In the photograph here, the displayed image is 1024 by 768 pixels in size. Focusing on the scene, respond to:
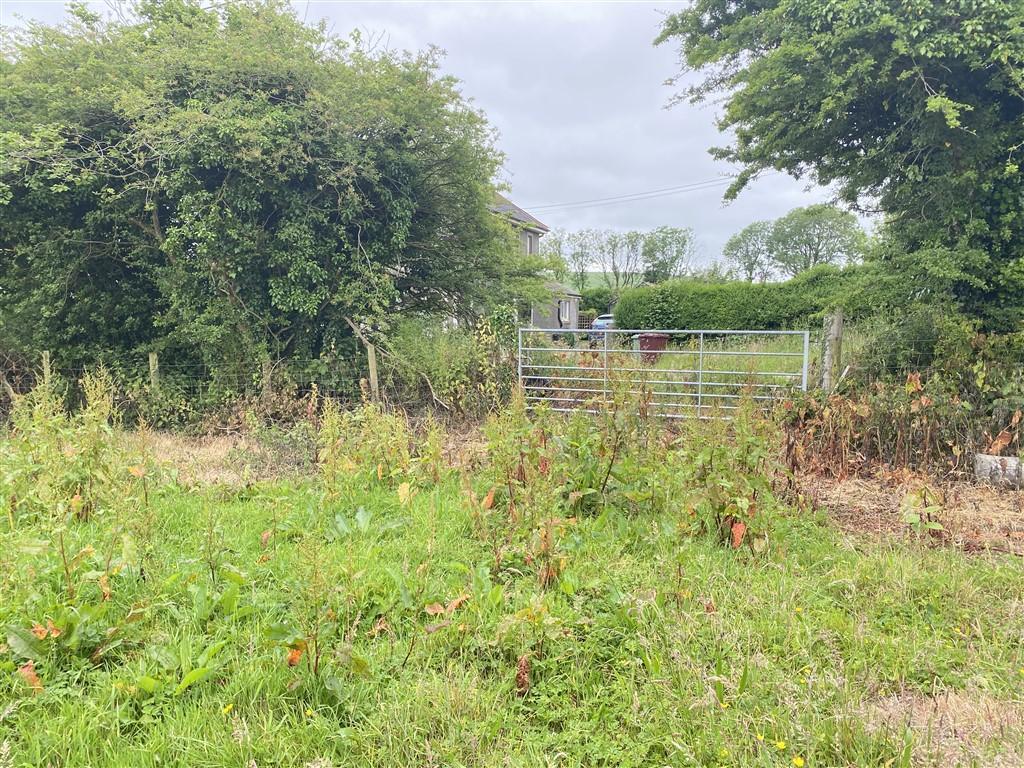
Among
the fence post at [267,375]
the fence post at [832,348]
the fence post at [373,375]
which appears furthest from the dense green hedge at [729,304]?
the fence post at [267,375]

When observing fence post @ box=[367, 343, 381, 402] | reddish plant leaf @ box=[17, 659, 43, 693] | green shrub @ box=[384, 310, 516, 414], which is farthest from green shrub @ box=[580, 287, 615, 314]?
reddish plant leaf @ box=[17, 659, 43, 693]

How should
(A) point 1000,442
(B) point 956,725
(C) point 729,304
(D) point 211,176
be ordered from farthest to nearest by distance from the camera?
(C) point 729,304 → (D) point 211,176 → (A) point 1000,442 → (B) point 956,725

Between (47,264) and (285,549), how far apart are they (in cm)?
761

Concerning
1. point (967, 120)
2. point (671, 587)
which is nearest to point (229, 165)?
point (671, 587)

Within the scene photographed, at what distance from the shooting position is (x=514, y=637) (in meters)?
2.27

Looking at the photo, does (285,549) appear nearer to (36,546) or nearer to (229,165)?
(36,546)

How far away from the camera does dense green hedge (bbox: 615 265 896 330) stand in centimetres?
1720

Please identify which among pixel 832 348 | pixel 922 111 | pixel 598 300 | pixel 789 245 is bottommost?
pixel 832 348

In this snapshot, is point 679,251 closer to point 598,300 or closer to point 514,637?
point 598,300

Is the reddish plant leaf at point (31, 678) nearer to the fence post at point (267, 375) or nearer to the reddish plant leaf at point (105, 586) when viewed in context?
the reddish plant leaf at point (105, 586)

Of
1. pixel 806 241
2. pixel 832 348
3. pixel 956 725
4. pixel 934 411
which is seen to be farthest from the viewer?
pixel 806 241

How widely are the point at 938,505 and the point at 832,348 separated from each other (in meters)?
3.56

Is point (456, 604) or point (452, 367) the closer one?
point (456, 604)

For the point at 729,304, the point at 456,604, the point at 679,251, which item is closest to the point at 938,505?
the point at 456,604
